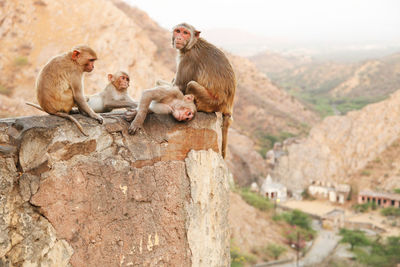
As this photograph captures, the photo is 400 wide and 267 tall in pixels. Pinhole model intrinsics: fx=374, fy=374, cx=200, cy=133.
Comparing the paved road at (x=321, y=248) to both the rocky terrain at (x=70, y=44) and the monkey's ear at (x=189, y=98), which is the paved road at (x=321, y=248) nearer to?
the rocky terrain at (x=70, y=44)

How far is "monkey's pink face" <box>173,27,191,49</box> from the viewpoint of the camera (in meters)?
3.77

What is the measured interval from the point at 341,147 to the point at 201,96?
32.0 m

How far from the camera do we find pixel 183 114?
340cm

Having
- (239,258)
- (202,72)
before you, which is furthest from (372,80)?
(202,72)

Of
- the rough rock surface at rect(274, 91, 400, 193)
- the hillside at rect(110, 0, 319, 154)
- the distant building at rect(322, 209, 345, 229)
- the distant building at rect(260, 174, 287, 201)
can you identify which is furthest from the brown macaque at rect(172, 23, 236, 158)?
the hillside at rect(110, 0, 319, 154)

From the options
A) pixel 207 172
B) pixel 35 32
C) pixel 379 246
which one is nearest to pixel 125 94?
pixel 207 172

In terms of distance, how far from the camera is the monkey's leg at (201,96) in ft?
12.2

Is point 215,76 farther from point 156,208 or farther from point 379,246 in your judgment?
point 379,246

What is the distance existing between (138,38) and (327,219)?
19020 millimetres

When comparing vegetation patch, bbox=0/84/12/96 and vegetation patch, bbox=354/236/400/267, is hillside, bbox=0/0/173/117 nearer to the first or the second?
vegetation patch, bbox=0/84/12/96

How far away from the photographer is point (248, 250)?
1738 centimetres

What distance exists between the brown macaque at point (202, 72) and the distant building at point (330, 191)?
26861 mm

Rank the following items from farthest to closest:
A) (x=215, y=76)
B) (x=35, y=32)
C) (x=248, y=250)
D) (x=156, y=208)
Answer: (x=35, y=32) < (x=248, y=250) < (x=215, y=76) < (x=156, y=208)

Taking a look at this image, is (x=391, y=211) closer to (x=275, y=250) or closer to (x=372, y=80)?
(x=275, y=250)
